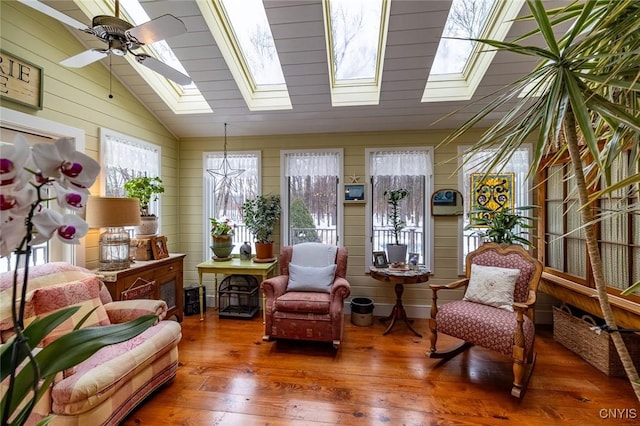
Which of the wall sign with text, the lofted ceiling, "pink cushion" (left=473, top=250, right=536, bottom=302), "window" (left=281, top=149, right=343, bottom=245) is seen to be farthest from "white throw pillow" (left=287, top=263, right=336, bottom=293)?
the wall sign with text

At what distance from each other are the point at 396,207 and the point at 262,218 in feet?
5.75

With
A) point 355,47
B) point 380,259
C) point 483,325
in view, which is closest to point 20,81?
point 355,47

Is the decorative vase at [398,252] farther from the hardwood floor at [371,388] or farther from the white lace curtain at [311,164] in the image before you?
the white lace curtain at [311,164]

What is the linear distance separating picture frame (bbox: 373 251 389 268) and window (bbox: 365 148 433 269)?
10.7 inches

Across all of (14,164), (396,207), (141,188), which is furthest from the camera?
(396,207)

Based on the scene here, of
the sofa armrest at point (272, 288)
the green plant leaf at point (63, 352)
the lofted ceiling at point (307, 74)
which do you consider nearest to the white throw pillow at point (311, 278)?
the sofa armrest at point (272, 288)

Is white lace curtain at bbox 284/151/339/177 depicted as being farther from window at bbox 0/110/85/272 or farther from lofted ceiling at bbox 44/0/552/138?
window at bbox 0/110/85/272

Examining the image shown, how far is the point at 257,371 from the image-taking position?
250 centimetres

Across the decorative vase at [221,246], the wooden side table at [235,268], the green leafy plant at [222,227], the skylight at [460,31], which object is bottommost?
the wooden side table at [235,268]

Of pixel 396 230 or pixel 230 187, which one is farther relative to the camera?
pixel 230 187

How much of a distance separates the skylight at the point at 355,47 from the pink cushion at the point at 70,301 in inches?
110

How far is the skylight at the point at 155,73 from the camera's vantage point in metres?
2.37

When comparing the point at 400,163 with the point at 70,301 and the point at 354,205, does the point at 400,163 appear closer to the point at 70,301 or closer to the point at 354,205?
the point at 354,205

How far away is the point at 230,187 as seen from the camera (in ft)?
13.4
